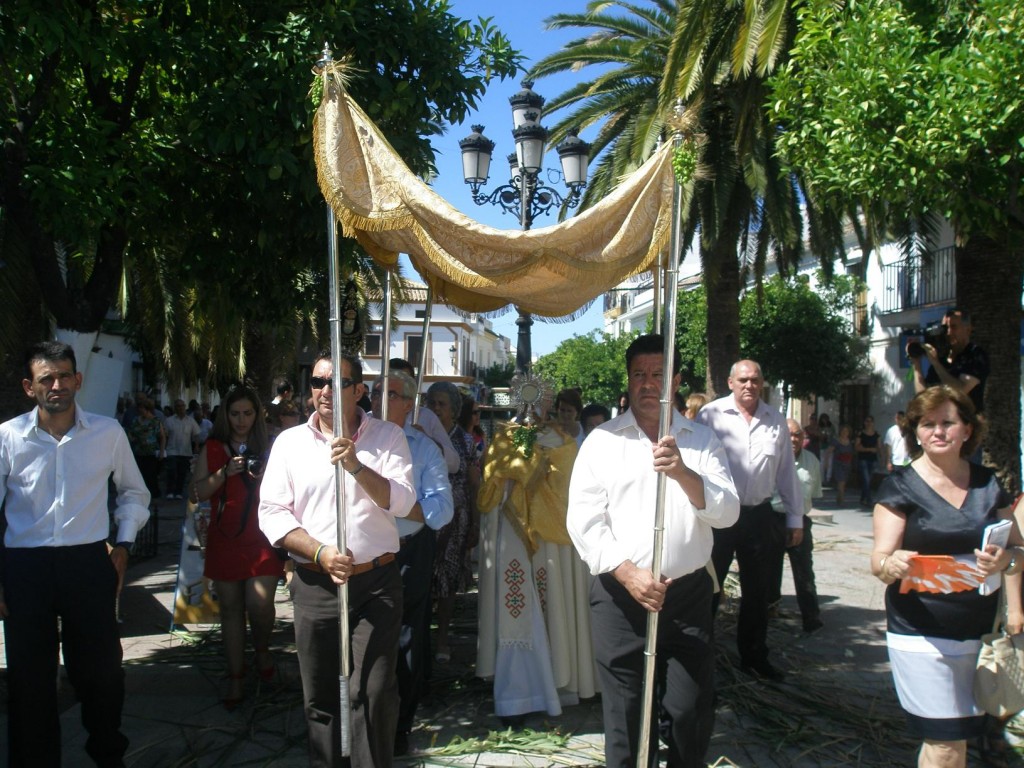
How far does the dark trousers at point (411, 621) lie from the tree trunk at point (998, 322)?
17.8ft

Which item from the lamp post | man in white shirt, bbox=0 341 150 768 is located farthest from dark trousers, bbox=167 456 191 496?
man in white shirt, bbox=0 341 150 768

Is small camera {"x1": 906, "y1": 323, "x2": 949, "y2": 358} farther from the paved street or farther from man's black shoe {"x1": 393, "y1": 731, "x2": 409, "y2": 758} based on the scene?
man's black shoe {"x1": 393, "y1": 731, "x2": 409, "y2": 758}

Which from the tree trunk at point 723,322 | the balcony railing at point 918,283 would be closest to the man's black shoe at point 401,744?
the tree trunk at point 723,322

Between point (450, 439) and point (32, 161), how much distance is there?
287cm

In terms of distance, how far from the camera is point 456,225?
396 cm

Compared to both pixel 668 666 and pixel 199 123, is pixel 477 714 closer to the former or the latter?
pixel 668 666

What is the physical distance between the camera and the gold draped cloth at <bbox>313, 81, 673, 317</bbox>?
12.9ft

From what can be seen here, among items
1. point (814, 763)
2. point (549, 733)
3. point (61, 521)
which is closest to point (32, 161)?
point (61, 521)

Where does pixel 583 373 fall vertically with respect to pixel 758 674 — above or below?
above

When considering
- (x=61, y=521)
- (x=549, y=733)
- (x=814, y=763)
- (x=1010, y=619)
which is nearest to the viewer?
(x=1010, y=619)

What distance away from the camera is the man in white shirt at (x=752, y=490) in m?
5.71

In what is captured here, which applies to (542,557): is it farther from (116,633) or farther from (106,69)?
(106,69)

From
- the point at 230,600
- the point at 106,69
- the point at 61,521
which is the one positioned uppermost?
the point at 106,69

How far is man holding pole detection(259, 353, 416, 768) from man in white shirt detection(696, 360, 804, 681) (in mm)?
2509
